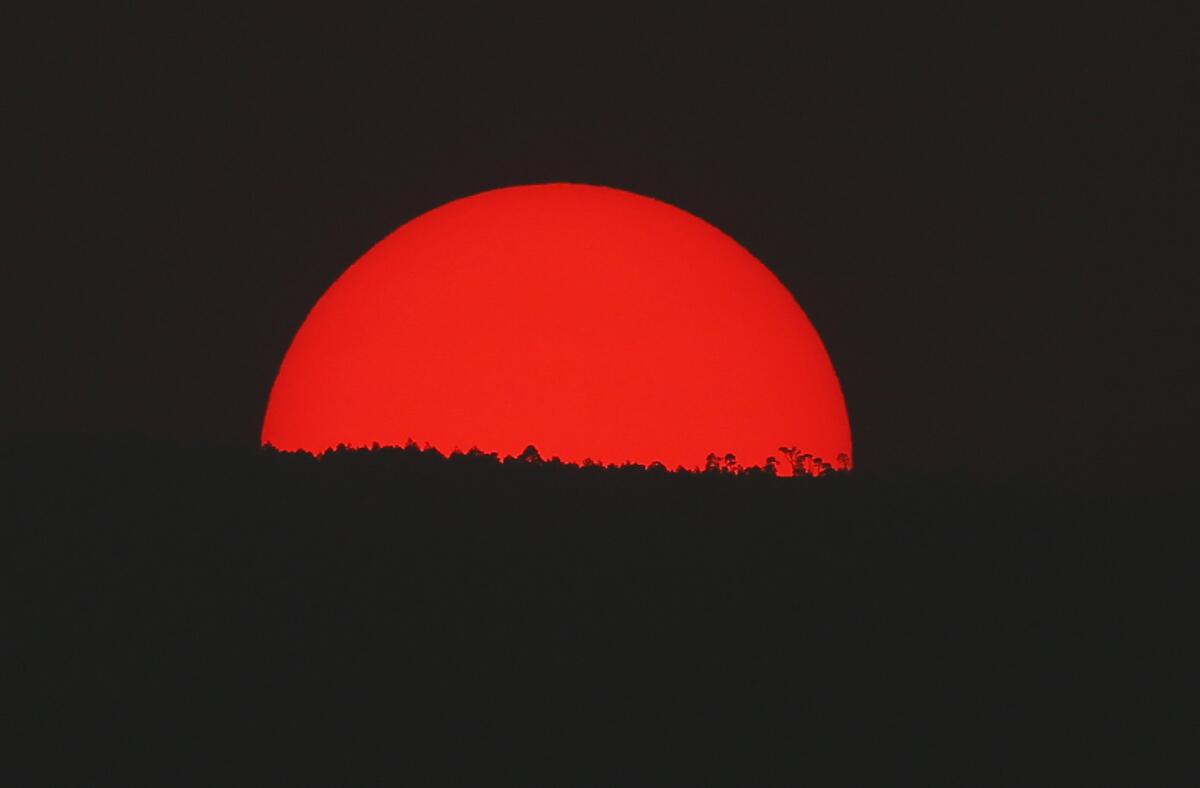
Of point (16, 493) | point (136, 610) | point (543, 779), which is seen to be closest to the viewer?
point (543, 779)

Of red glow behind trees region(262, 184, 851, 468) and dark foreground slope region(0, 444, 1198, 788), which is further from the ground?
red glow behind trees region(262, 184, 851, 468)

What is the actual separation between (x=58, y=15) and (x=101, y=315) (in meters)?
2.41

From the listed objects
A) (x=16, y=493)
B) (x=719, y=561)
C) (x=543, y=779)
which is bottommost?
(x=543, y=779)

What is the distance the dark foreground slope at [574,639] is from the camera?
10.5ft

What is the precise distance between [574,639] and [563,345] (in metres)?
5.10

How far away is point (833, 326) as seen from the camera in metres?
8.06

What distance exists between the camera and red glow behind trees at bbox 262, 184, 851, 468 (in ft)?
26.1

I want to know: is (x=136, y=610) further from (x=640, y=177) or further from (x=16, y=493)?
(x=640, y=177)

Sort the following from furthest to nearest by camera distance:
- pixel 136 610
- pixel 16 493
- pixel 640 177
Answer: pixel 640 177 → pixel 16 493 → pixel 136 610

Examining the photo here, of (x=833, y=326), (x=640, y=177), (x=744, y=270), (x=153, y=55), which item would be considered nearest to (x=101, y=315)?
(x=153, y=55)

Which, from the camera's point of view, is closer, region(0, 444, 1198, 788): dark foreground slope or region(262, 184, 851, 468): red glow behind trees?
region(0, 444, 1198, 788): dark foreground slope

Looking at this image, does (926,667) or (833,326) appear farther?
(833,326)

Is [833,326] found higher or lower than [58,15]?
lower

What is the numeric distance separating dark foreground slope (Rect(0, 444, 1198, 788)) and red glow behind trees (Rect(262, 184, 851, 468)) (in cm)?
415
